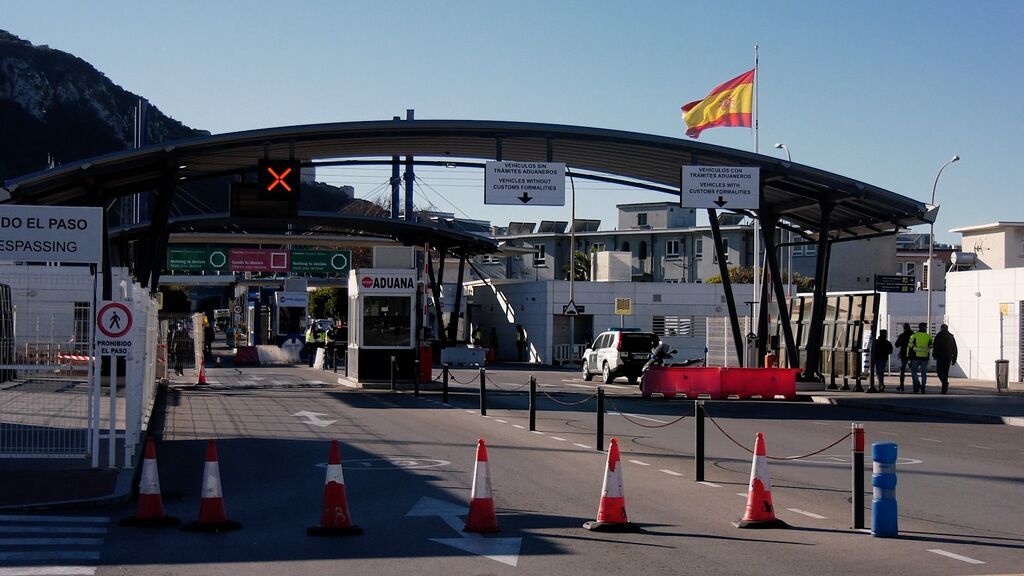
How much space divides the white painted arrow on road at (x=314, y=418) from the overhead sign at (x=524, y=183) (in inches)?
318

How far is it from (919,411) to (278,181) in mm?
16352

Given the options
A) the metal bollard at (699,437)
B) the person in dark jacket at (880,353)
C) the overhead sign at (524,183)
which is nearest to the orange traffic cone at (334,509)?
the metal bollard at (699,437)

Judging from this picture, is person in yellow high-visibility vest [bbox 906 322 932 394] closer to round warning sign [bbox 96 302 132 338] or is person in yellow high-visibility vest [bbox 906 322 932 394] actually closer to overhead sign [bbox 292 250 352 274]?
round warning sign [bbox 96 302 132 338]

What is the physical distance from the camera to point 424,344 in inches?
1328

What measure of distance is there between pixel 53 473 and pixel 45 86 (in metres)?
172

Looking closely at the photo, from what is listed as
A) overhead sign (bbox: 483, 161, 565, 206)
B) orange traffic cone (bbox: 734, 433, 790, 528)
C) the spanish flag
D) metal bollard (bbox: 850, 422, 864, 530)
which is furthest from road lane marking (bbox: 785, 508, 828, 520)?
the spanish flag

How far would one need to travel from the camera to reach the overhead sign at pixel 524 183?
2931 centimetres

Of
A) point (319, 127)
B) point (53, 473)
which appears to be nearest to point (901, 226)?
point (319, 127)

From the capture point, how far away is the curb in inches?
930

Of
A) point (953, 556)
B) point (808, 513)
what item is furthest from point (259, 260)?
point (953, 556)

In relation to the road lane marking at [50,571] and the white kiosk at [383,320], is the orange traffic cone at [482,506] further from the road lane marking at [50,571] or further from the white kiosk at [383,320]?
the white kiosk at [383,320]

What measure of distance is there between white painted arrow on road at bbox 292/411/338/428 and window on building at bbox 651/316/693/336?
3711 centimetres

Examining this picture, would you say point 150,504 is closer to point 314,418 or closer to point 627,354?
point 314,418

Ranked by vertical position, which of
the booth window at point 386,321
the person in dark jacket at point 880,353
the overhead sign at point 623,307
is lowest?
the person in dark jacket at point 880,353
